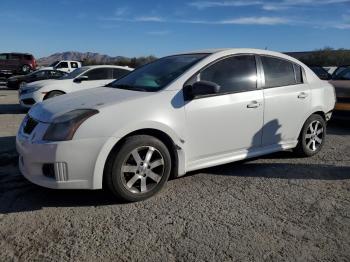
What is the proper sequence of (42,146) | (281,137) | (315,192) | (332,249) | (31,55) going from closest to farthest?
(332,249) < (42,146) < (315,192) < (281,137) < (31,55)

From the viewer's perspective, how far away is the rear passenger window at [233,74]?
4844mm

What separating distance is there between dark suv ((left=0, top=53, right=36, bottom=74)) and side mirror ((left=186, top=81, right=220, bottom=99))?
2691cm

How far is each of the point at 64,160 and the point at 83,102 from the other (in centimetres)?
77

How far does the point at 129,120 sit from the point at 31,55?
2824 cm

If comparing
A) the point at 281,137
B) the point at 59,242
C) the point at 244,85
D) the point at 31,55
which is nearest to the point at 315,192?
the point at 281,137

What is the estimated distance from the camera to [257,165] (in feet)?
18.5

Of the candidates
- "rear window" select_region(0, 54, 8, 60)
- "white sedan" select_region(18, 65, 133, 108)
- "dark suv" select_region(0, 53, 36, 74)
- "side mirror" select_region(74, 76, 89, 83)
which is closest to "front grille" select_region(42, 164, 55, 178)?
"white sedan" select_region(18, 65, 133, 108)

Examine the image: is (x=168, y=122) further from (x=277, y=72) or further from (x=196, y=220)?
(x=277, y=72)

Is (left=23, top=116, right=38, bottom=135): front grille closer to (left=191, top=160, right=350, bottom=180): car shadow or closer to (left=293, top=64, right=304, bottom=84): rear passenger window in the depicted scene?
(left=191, top=160, right=350, bottom=180): car shadow

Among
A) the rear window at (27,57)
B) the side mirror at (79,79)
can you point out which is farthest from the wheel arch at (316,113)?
the rear window at (27,57)

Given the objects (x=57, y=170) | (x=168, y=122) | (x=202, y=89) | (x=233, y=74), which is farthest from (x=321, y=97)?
(x=57, y=170)

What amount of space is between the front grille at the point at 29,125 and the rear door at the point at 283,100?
2.82 metres

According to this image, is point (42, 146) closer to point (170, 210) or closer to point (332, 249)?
point (170, 210)

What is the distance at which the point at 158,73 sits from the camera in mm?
5059
